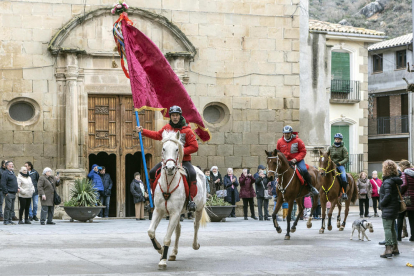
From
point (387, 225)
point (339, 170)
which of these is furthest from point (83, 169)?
point (387, 225)

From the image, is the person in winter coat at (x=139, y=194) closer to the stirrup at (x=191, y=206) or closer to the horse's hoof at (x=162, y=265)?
the stirrup at (x=191, y=206)

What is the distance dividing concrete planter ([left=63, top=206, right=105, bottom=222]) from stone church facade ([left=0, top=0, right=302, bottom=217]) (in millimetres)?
1530

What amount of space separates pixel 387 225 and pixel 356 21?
5602cm

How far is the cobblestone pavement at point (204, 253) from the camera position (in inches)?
377

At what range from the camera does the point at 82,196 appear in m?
19.2

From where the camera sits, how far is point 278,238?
14656 millimetres

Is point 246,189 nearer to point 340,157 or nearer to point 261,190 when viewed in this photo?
point 261,190

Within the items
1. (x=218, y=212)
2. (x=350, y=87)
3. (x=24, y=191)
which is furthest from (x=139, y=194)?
(x=350, y=87)

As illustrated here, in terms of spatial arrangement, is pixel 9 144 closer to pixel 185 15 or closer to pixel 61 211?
pixel 61 211

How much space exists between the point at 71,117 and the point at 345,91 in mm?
16449

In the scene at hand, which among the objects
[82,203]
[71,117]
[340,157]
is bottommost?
[82,203]

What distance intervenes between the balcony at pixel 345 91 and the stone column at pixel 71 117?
602 inches

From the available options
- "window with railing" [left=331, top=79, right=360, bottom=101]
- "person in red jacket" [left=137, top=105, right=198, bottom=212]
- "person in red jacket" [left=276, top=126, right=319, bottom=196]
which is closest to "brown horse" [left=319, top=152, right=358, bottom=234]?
"person in red jacket" [left=276, top=126, right=319, bottom=196]

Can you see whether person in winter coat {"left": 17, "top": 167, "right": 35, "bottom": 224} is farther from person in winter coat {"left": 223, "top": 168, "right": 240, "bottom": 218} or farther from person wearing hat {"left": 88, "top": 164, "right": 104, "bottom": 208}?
person in winter coat {"left": 223, "top": 168, "right": 240, "bottom": 218}
